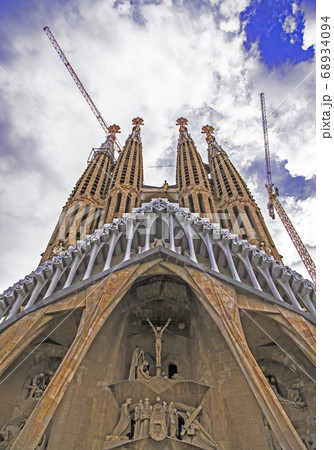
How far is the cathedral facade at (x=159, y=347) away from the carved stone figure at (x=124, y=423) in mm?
39

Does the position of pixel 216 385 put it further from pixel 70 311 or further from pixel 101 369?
pixel 70 311

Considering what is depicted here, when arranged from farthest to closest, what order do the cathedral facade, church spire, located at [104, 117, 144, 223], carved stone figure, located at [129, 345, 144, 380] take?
church spire, located at [104, 117, 144, 223] < carved stone figure, located at [129, 345, 144, 380] < the cathedral facade

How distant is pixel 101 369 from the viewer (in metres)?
13.8

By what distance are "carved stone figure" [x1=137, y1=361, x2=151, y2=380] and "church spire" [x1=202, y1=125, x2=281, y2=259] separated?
11901 mm

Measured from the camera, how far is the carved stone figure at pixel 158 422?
11678 millimetres

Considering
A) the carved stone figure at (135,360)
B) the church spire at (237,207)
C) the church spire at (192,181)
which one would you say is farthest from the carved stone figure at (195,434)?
the church spire at (192,181)

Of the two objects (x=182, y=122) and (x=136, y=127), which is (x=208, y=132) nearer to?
(x=182, y=122)

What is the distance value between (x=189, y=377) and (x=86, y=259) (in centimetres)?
747

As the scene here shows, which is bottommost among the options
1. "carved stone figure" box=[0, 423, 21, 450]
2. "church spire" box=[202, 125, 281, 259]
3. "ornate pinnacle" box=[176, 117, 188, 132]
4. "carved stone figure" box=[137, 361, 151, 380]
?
"carved stone figure" box=[0, 423, 21, 450]

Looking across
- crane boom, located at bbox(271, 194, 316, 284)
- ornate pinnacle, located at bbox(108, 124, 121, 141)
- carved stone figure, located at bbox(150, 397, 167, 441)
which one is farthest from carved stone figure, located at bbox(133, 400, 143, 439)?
ornate pinnacle, located at bbox(108, 124, 121, 141)

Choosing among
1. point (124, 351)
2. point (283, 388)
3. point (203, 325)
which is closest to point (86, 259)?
point (124, 351)

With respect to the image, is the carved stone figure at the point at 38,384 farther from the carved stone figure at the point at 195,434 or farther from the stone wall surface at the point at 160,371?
the carved stone figure at the point at 195,434

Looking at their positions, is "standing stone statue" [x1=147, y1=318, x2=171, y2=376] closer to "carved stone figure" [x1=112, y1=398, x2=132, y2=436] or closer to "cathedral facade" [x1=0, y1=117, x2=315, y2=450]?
"cathedral facade" [x1=0, y1=117, x2=315, y2=450]

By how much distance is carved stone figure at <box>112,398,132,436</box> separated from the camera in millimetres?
12321
